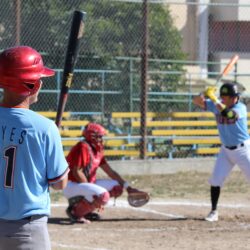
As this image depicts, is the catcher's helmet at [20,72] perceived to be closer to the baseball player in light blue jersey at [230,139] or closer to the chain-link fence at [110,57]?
the baseball player in light blue jersey at [230,139]

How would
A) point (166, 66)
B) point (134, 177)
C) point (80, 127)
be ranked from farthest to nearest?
point (166, 66) < point (80, 127) < point (134, 177)

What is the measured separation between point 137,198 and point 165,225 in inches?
26.8

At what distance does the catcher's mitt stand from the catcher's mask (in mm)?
766

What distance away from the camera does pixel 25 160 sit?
4.29 m

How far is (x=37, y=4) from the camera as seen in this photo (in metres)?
14.5

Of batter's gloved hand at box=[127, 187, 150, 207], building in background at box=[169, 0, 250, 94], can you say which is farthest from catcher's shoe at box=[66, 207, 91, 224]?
building in background at box=[169, 0, 250, 94]

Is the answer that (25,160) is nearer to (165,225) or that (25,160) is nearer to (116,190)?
(165,225)

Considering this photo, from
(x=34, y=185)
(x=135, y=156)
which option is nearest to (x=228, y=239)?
(x=34, y=185)

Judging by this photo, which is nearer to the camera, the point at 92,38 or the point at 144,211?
the point at 144,211

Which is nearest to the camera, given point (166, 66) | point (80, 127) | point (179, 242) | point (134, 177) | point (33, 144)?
point (33, 144)

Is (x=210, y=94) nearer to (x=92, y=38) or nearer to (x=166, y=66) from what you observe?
(x=92, y=38)

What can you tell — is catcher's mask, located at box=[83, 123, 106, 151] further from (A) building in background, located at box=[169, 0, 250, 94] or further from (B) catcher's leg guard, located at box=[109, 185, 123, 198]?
(A) building in background, located at box=[169, 0, 250, 94]

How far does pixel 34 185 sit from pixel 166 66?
1345cm

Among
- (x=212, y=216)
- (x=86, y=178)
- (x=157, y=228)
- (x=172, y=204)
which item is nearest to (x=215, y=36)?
(x=172, y=204)
